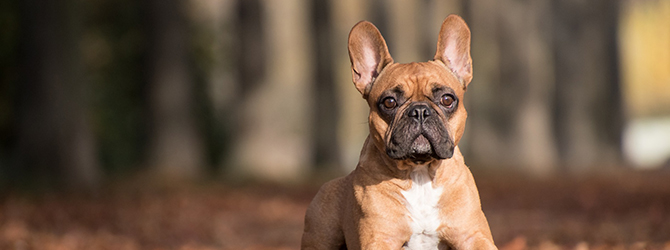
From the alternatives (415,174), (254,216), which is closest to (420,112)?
(415,174)

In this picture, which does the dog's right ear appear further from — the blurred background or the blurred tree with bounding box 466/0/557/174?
the blurred tree with bounding box 466/0/557/174

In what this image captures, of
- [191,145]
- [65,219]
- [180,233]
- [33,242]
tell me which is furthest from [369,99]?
[191,145]

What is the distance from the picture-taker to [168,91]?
20.1 meters

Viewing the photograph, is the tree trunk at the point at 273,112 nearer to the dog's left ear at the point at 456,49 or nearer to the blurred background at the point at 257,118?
the blurred background at the point at 257,118

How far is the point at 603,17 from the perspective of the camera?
30594 millimetres

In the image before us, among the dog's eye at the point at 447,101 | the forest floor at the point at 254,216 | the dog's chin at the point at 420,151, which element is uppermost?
the dog's eye at the point at 447,101

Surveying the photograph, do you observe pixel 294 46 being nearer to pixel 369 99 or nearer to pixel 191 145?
pixel 191 145

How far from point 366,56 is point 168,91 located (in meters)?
14.8

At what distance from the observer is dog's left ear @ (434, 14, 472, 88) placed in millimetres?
5820

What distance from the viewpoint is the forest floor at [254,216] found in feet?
32.2

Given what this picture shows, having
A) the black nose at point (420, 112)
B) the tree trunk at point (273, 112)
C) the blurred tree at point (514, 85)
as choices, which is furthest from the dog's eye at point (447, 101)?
the blurred tree at point (514, 85)

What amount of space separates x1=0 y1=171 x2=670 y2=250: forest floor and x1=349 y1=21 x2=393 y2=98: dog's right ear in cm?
273

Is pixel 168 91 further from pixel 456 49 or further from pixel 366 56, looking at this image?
pixel 456 49

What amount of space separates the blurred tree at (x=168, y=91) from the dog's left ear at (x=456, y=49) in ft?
47.7
